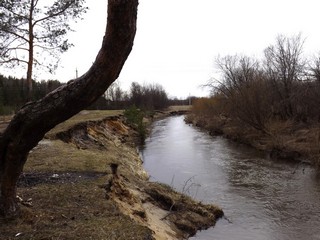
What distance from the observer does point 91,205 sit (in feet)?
23.0

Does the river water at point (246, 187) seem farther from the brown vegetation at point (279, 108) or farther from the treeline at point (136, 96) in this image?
the treeline at point (136, 96)

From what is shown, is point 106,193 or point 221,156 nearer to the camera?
point 106,193

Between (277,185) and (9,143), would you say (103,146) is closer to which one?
(277,185)

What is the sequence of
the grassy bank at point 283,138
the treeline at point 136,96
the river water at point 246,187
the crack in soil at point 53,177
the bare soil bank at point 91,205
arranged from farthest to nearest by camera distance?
1. the treeline at point 136,96
2. the grassy bank at point 283,138
3. the river water at point 246,187
4. the crack in soil at point 53,177
5. the bare soil bank at point 91,205

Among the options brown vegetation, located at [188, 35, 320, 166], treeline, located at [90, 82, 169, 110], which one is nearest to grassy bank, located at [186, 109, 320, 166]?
brown vegetation, located at [188, 35, 320, 166]

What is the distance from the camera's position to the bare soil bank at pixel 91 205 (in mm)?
5707

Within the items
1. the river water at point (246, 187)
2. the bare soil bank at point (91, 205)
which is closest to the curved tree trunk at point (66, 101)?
the bare soil bank at point (91, 205)

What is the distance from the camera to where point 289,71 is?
1287 inches

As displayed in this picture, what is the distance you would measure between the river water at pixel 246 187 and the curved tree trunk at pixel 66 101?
5.43 metres

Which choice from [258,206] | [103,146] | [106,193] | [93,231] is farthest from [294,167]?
[93,231]

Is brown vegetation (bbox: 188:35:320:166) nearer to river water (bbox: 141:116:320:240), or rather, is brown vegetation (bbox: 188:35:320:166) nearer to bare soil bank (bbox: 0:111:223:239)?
river water (bbox: 141:116:320:240)

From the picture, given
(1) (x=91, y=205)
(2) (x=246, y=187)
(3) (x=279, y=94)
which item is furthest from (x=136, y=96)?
(1) (x=91, y=205)

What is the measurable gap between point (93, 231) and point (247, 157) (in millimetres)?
17213

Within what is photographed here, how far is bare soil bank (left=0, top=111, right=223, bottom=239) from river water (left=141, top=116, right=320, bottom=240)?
36.9 inches
